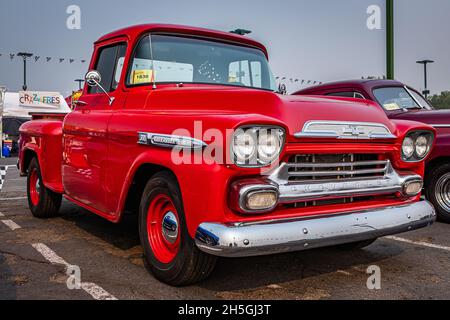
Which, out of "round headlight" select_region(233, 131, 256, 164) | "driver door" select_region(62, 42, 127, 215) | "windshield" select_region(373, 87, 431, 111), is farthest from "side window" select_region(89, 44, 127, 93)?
"windshield" select_region(373, 87, 431, 111)

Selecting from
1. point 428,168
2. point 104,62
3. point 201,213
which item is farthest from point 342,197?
point 428,168

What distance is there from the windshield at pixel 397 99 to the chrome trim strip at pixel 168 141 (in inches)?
149

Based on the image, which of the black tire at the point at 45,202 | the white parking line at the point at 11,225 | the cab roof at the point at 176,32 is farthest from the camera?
the black tire at the point at 45,202

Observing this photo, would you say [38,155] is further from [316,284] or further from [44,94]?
[44,94]

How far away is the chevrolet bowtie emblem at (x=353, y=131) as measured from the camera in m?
3.00

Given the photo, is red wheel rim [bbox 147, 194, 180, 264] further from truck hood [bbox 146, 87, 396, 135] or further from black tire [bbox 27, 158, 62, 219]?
black tire [bbox 27, 158, 62, 219]

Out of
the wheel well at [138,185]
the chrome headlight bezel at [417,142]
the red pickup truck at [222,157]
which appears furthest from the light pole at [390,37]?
the wheel well at [138,185]

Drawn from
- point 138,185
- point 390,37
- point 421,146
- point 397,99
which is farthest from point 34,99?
point 421,146

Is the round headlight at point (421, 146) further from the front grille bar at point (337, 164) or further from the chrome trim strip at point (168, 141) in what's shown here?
the chrome trim strip at point (168, 141)

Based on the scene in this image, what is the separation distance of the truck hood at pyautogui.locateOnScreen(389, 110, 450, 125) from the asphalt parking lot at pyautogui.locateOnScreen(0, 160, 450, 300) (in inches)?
54.4

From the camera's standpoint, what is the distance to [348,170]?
10.0 feet

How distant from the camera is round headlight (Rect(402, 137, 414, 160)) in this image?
3367 millimetres
